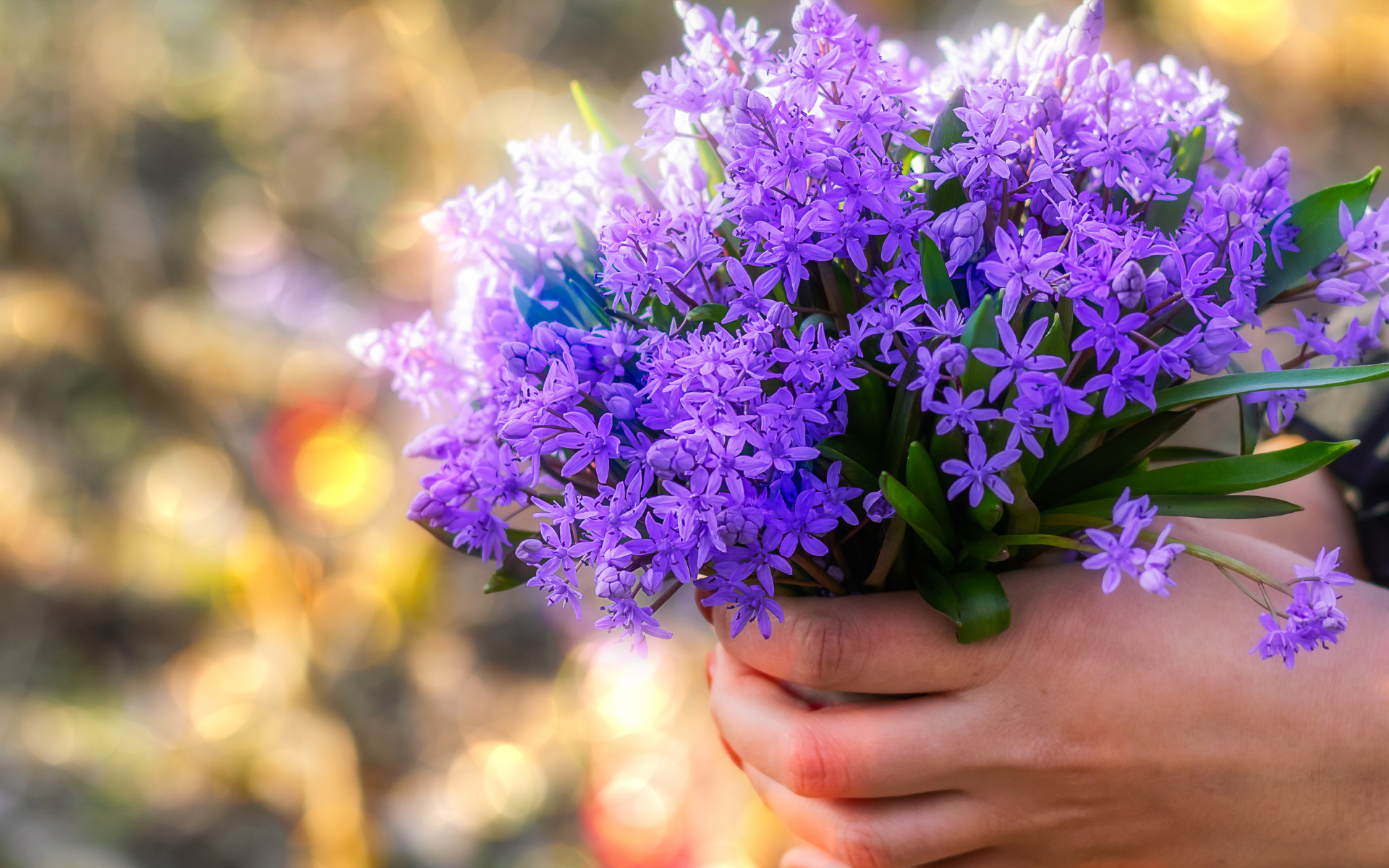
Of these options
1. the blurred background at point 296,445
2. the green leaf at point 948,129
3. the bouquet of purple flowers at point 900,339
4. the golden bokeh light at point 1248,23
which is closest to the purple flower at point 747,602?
the bouquet of purple flowers at point 900,339

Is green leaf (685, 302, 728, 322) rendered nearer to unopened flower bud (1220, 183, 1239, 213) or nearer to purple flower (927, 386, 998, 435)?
purple flower (927, 386, 998, 435)

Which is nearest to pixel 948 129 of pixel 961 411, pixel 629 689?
pixel 961 411

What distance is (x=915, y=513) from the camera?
58 cm

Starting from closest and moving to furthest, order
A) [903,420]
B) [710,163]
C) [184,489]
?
[903,420] < [710,163] < [184,489]

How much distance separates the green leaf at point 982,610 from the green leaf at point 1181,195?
0.34 meters

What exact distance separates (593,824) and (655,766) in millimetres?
312

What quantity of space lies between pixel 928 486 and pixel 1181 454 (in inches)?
12.4

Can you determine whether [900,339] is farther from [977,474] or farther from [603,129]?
[603,129]

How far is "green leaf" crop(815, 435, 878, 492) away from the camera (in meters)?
0.60

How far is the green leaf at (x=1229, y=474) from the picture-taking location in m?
0.60

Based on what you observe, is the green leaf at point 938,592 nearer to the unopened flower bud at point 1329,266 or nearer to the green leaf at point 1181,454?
the green leaf at point 1181,454

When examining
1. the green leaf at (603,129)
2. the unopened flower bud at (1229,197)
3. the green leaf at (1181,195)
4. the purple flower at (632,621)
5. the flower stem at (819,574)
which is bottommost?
the purple flower at (632,621)

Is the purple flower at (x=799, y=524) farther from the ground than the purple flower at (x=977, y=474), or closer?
closer

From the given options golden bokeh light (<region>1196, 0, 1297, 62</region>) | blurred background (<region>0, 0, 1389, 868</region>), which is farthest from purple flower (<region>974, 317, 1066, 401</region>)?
A: golden bokeh light (<region>1196, 0, 1297, 62</region>)
